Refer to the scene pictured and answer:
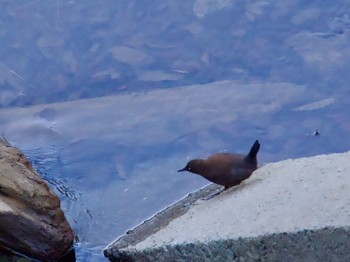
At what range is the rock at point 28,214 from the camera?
2.69 metres

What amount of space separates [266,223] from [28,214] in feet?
2.33

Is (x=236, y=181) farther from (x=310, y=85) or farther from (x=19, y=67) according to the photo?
(x=19, y=67)

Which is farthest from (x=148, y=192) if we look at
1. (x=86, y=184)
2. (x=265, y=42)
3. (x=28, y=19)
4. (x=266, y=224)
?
(x=28, y=19)

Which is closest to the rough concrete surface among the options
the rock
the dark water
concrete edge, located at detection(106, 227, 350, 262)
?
concrete edge, located at detection(106, 227, 350, 262)

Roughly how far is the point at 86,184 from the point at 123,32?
3.29 feet

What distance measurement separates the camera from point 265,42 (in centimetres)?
388

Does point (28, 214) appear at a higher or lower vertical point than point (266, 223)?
lower

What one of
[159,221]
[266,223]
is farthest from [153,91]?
[266,223]

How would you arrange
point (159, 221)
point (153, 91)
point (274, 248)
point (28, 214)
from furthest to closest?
point (153, 91) → point (159, 221) → point (28, 214) → point (274, 248)

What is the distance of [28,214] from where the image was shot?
270cm

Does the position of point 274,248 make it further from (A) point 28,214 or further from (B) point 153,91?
(B) point 153,91

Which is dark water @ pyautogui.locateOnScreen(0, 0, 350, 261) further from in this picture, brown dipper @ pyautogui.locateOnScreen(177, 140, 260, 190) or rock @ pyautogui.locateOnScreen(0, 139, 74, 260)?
brown dipper @ pyautogui.locateOnScreen(177, 140, 260, 190)

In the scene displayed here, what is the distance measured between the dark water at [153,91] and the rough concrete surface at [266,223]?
270mm

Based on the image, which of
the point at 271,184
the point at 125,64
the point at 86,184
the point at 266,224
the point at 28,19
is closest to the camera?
the point at 266,224
